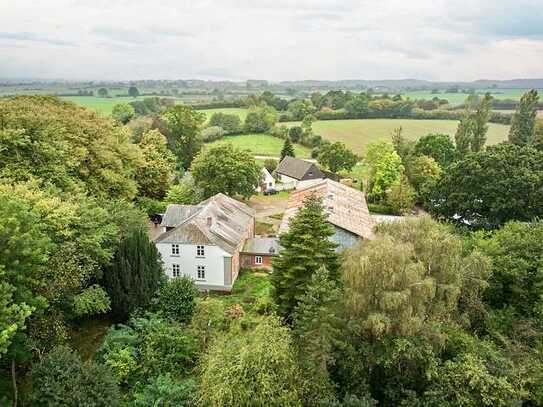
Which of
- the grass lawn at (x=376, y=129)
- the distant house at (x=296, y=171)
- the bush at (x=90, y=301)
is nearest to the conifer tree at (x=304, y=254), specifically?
the bush at (x=90, y=301)

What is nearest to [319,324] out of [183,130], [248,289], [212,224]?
[248,289]

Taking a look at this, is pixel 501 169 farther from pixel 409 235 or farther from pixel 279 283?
pixel 279 283

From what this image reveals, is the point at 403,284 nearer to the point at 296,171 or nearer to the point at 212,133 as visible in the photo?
the point at 296,171

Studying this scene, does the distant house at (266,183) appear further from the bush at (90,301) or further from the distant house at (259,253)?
the bush at (90,301)

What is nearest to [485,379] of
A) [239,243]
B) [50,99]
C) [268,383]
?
[268,383]

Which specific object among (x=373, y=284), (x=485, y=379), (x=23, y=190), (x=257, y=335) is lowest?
(x=485, y=379)
